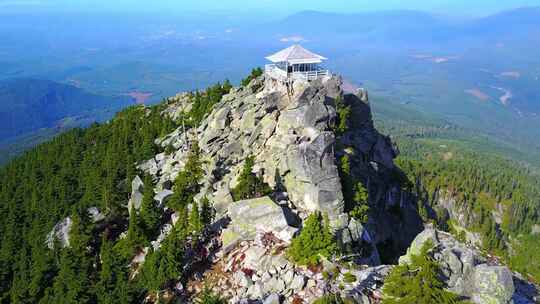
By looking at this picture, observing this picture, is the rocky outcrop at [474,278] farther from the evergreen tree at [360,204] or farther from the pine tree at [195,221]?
the pine tree at [195,221]

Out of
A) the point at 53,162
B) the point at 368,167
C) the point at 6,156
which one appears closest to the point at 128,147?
the point at 53,162

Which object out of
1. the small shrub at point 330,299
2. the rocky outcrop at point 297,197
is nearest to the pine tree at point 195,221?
the rocky outcrop at point 297,197

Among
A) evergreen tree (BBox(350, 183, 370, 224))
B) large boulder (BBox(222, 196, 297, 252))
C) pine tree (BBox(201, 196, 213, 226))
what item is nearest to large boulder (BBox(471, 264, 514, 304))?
large boulder (BBox(222, 196, 297, 252))

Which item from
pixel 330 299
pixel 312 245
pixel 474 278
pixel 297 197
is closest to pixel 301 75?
pixel 297 197

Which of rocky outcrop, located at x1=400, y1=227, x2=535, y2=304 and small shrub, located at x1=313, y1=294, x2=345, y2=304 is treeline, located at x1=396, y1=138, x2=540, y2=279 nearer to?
rocky outcrop, located at x1=400, y1=227, x2=535, y2=304

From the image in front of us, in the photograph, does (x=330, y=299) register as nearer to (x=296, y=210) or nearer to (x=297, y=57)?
(x=296, y=210)
